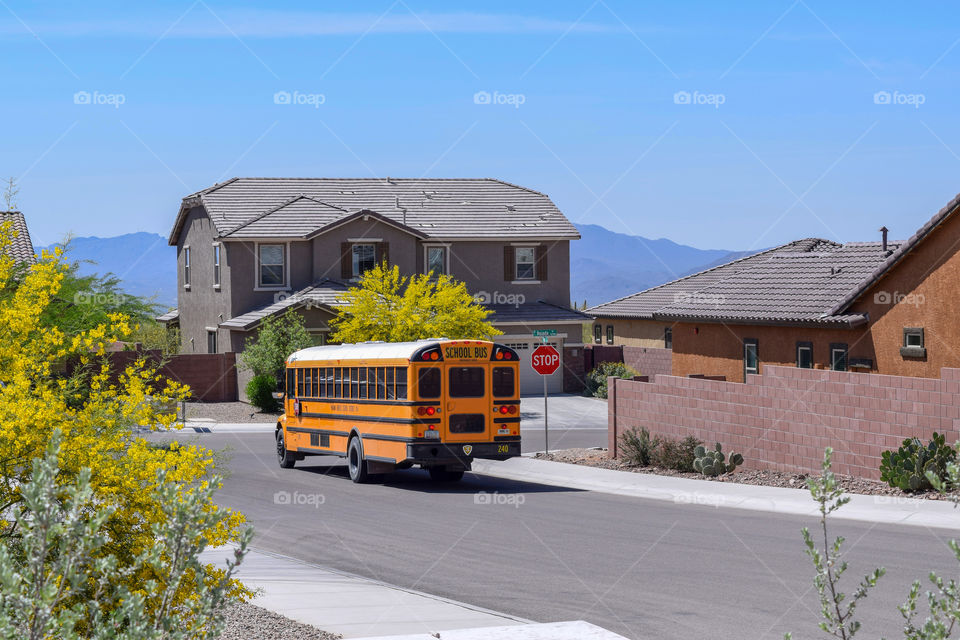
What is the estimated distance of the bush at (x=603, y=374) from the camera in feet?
159

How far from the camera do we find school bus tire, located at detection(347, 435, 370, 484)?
981 inches

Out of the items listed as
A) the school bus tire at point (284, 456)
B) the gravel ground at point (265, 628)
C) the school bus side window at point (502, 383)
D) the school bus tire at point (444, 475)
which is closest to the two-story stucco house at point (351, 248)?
the school bus tire at point (284, 456)

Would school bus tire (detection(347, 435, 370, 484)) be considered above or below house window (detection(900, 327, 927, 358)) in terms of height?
below

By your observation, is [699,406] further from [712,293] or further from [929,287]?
[712,293]

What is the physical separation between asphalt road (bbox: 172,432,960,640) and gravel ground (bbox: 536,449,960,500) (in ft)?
8.06

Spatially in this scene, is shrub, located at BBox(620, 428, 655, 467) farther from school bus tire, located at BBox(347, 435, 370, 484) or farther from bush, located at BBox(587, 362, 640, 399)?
bush, located at BBox(587, 362, 640, 399)

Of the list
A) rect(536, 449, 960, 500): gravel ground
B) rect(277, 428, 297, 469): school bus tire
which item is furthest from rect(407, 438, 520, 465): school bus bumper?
rect(277, 428, 297, 469): school bus tire

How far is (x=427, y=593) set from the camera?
487 inches

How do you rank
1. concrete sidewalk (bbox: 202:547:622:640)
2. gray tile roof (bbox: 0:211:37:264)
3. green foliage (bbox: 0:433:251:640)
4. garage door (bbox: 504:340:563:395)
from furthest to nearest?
garage door (bbox: 504:340:563:395), gray tile roof (bbox: 0:211:37:264), concrete sidewalk (bbox: 202:547:622:640), green foliage (bbox: 0:433:251:640)

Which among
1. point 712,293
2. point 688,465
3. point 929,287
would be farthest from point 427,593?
point 712,293

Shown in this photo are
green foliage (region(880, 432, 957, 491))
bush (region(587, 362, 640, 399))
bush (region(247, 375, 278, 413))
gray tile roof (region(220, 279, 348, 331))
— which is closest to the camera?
green foliage (region(880, 432, 957, 491))

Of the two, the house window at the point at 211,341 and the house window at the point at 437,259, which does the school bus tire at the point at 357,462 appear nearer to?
the house window at the point at 437,259

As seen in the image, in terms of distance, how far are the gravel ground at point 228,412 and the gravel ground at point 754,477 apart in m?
16.4

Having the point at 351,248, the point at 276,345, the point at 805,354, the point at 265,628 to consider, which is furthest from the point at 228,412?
the point at 265,628
